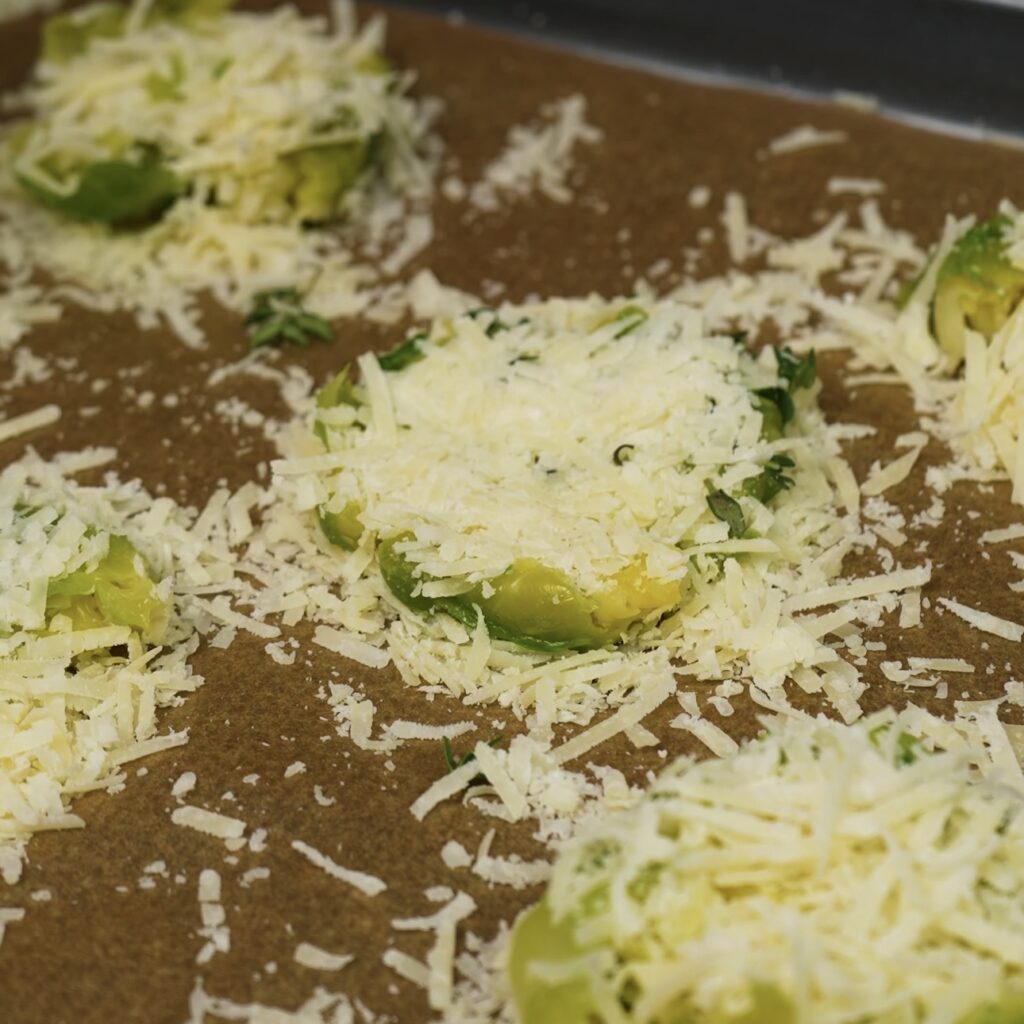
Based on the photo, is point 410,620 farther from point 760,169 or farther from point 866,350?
point 760,169

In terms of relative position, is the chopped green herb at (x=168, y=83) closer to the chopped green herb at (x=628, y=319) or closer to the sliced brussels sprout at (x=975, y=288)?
the chopped green herb at (x=628, y=319)

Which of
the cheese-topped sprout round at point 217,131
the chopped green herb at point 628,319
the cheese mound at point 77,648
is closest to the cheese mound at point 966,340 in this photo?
the chopped green herb at point 628,319

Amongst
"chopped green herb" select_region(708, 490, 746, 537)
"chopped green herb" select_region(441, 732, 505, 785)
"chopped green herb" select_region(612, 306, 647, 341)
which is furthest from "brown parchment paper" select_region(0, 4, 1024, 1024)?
"chopped green herb" select_region(612, 306, 647, 341)

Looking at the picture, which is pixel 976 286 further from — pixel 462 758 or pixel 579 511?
pixel 462 758

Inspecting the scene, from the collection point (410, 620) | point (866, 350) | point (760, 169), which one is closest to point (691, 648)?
point (410, 620)

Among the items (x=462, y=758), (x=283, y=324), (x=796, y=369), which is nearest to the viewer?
(x=462, y=758)

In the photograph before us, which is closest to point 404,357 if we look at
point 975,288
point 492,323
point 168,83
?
point 492,323
